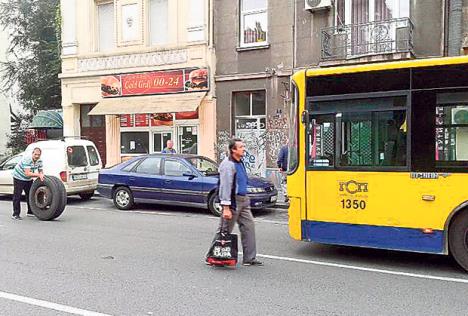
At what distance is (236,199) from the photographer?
692 centimetres

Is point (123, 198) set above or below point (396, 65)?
below

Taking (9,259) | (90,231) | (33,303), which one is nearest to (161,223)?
(90,231)

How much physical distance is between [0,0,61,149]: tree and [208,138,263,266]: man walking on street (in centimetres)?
1973

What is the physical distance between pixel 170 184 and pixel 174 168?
0.41 m

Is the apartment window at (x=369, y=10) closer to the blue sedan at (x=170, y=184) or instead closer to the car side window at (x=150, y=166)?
the blue sedan at (x=170, y=184)

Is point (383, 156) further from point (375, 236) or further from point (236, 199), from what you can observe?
point (236, 199)

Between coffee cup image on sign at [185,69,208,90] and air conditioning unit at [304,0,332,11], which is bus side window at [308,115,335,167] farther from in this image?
coffee cup image on sign at [185,69,208,90]

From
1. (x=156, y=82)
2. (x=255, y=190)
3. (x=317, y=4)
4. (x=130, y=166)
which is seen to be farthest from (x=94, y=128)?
(x=255, y=190)

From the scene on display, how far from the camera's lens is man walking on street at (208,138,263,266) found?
680cm

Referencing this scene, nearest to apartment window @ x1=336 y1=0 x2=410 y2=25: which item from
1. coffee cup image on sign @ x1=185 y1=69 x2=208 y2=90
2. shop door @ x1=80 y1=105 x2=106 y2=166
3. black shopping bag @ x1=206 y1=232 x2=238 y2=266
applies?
coffee cup image on sign @ x1=185 y1=69 x2=208 y2=90

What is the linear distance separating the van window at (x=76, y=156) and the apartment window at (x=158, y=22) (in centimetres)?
Answer: 653

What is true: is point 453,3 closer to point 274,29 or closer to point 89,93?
point 274,29

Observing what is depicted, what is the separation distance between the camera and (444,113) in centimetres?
650

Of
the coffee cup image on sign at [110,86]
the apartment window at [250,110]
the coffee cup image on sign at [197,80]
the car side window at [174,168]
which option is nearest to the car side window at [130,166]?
the car side window at [174,168]
